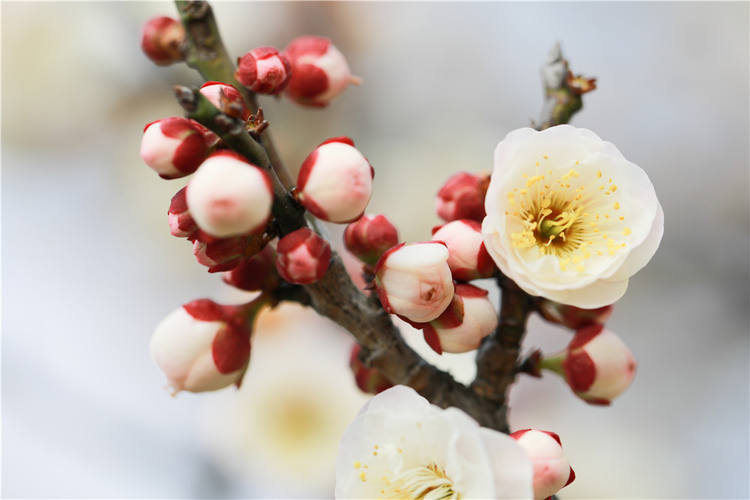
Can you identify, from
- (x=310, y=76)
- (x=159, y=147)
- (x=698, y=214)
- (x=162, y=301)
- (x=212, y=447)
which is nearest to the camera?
(x=159, y=147)

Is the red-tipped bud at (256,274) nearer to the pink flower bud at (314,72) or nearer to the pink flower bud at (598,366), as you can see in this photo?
the pink flower bud at (314,72)

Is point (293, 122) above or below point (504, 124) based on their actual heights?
below

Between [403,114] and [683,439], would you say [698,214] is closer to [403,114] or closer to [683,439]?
[683,439]

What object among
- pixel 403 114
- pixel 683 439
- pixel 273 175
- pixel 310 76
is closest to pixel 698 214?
pixel 683 439

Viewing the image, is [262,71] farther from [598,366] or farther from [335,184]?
[598,366]

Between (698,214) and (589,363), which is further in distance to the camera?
(698,214)

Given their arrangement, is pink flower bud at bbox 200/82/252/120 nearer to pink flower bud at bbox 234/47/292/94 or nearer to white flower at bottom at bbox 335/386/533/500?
pink flower bud at bbox 234/47/292/94
